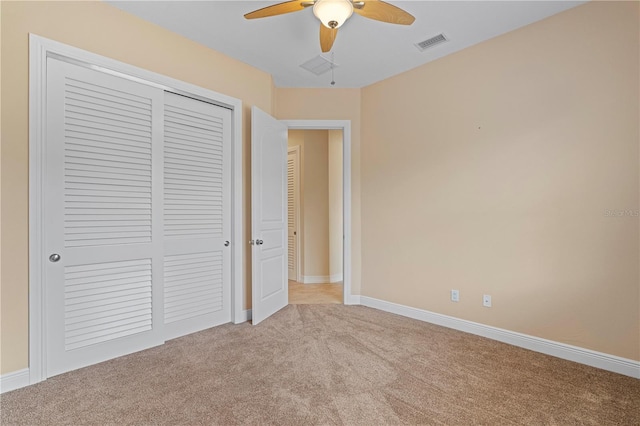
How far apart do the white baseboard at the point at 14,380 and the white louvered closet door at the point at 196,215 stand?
37.9 inches

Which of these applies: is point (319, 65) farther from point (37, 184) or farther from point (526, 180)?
point (37, 184)

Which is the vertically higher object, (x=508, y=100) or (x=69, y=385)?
(x=508, y=100)

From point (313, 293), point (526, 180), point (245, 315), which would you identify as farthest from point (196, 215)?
point (526, 180)

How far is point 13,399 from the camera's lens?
2.00 metres

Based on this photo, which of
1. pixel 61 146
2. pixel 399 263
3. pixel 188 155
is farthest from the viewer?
pixel 399 263

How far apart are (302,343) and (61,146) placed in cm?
236

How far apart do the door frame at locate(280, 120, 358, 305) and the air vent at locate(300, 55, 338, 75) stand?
631mm

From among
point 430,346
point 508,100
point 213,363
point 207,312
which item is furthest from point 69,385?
point 508,100

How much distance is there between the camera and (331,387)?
2.13 m

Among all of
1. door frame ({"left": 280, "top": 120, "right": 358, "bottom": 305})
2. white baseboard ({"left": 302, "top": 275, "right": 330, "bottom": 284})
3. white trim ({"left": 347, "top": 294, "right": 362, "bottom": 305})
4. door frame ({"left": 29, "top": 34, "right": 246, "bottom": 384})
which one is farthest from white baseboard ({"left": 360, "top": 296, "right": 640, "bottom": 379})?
door frame ({"left": 29, "top": 34, "right": 246, "bottom": 384})

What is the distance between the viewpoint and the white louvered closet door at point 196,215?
2969mm

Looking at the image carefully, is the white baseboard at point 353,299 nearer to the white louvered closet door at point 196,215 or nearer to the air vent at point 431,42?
the white louvered closet door at point 196,215

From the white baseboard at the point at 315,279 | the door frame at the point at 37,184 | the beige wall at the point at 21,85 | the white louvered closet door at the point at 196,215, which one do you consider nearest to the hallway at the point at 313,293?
the white baseboard at the point at 315,279

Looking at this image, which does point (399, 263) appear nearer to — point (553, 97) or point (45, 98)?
point (553, 97)
